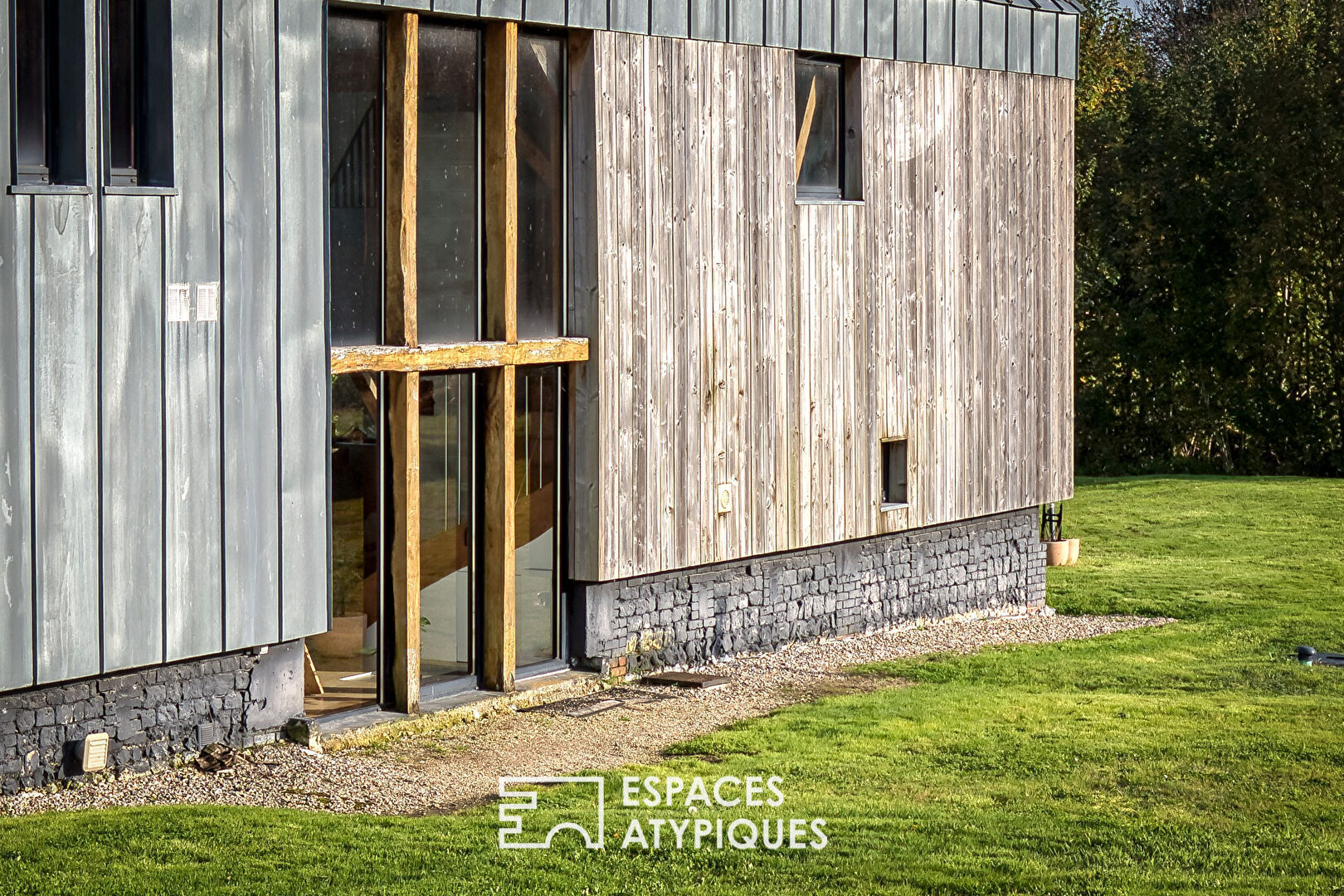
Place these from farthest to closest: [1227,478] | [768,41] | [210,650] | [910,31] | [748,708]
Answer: [1227,478], [910,31], [768,41], [748,708], [210,650]

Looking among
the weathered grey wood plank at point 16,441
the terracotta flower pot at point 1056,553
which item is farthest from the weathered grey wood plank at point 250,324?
the terracotta flower pot at point 1056,553

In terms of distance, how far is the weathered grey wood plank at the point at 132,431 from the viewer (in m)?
9.37

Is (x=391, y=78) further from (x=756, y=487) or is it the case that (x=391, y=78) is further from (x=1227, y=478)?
(x=1227, y=478)

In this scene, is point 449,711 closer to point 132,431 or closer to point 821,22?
point 132,431

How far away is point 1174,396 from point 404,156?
23.1 metres

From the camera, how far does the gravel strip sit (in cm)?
941

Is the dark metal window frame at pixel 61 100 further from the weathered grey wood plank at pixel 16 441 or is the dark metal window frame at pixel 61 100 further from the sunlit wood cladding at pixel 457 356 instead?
the sunlit wood cladding at pixel 457 356

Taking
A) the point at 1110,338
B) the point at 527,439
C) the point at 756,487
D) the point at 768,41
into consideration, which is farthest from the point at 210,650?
the point at 1110,338

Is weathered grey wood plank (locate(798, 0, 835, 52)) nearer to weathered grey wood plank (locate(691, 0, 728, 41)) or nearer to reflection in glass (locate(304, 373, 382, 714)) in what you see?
weathered grey wood plank (locate(691, 0, 728, 41))

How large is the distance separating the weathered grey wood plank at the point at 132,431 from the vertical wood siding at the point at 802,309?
3.71 metres

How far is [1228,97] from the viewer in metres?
31.1

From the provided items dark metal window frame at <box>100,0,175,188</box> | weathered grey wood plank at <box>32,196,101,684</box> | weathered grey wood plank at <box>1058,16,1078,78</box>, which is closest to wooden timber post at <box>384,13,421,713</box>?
dark metal window frame at <box>100,0,175,188</box>

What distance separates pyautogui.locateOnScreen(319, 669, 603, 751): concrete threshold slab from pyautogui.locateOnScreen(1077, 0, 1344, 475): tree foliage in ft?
68.1

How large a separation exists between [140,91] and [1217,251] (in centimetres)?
2492
